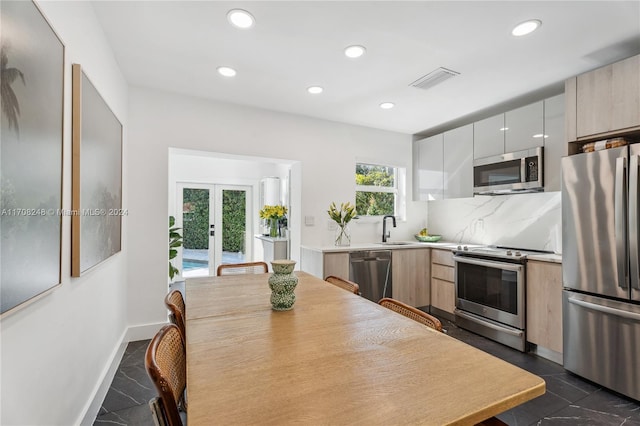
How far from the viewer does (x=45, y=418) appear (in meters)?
1.35

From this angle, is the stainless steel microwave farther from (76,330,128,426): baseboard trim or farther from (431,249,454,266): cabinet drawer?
(76,330,128,426): baseboard trim

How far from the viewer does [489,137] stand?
138 inches

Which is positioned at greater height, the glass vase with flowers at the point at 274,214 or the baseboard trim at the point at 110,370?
the glass vase with flowers at the point at 274,214

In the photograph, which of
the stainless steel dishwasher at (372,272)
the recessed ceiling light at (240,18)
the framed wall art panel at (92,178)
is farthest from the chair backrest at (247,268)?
the recessed ceiling light at (240,18)

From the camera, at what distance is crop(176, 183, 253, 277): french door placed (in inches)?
244

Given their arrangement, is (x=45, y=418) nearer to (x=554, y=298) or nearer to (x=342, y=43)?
(x=342, y=43)

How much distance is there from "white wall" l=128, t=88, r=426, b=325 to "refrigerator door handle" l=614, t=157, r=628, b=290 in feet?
8.71

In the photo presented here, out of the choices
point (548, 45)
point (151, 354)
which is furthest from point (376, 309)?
point (548, 45)

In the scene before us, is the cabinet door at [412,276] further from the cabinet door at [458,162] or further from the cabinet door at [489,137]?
the cabinet door at [489,137]

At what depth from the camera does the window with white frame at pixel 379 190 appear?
14.8 feet

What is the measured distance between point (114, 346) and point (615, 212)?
4.00 meters

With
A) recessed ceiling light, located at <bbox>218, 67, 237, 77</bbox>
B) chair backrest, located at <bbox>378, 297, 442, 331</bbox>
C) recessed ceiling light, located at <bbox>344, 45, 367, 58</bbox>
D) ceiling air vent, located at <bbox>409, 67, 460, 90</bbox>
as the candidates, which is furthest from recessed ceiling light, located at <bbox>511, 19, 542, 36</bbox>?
recessed ceiling light, located at <bbox>218, 67, 237, 77</bbox>

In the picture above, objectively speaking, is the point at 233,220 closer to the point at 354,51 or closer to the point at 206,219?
the point at 206,219

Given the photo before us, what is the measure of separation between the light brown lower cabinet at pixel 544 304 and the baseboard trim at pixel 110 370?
11.4ft
